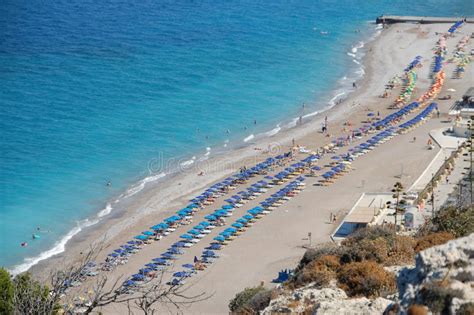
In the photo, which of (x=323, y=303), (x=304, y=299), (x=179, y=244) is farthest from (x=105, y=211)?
(x=323, y=303)

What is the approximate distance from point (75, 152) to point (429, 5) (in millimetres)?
75294

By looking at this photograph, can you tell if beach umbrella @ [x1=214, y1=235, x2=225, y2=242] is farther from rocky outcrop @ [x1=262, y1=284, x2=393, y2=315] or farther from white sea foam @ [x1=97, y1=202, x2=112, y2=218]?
rocky outcrop @ [x1=262, y1=284, x2=393, y2=315]

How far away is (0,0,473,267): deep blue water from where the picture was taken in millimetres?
52031

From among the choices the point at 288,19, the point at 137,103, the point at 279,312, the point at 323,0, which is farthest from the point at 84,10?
the point at 279,312

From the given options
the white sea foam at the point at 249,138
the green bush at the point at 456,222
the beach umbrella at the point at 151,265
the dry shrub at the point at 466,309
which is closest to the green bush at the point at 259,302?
the green bush at the point at 456,222

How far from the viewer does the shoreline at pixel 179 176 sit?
4284 centimetres

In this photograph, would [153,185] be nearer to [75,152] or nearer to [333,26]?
[75,152]

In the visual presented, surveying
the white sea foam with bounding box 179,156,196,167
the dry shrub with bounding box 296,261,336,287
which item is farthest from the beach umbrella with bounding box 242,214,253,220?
the dry shrub with bounding box 296,261,336,287

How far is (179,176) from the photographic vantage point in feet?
176

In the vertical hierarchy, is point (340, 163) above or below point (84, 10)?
below

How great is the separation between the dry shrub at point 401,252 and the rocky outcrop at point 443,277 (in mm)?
8941

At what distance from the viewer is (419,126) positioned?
60.6 metres

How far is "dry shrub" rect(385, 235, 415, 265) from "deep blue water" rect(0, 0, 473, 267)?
24613 mm

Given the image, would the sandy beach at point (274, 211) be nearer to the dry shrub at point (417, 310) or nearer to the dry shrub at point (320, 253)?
the dry shrub at point (320, 253)
